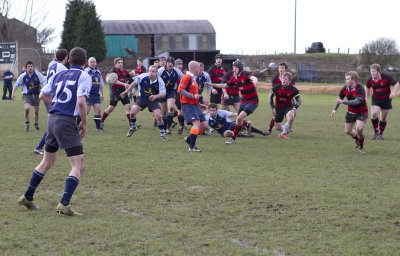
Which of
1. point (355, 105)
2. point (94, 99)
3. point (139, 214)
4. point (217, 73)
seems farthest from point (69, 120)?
point (217, 73)

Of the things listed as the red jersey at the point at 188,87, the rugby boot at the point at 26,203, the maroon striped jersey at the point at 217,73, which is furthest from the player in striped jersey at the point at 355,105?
the rugby boot at the point at 26,203

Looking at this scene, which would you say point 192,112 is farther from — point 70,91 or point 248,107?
point 70,91

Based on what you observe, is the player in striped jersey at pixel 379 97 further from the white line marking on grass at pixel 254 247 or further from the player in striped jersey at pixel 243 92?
the white line marking on grass at pixel 254 247

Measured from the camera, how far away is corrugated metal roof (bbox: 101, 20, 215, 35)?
77.9 m

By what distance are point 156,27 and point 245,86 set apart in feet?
218

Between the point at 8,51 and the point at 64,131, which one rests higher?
the point at 8,51

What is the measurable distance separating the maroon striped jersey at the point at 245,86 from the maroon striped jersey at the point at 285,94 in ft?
3.88

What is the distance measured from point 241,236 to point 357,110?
7.29 meters

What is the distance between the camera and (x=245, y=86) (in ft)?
48.2

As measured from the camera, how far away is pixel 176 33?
79.6 meters

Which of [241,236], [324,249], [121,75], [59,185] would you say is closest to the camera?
[324,249]

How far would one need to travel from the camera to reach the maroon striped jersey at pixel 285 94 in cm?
1565

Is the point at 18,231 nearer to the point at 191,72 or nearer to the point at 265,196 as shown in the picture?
the point at 265,196

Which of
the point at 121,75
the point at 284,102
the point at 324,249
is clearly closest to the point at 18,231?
the point at 324,249
